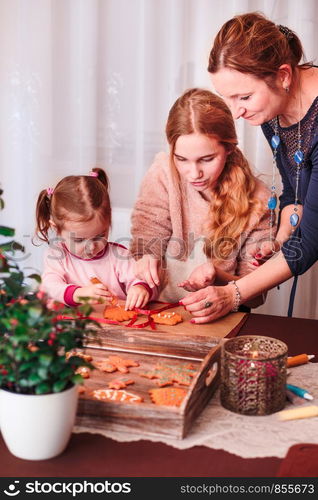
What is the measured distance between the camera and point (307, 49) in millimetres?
2725

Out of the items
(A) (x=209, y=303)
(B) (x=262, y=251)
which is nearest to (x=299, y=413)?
(A) (x=209, y=303)

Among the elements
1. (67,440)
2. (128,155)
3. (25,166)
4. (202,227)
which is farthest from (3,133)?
(67,440)

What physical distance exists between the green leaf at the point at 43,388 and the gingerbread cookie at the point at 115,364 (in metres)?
0.34

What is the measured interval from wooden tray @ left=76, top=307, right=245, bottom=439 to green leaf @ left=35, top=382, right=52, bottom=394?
0.42 feet

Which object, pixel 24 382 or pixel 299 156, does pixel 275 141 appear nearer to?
pixel 299 156

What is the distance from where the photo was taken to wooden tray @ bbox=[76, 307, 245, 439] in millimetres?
1091

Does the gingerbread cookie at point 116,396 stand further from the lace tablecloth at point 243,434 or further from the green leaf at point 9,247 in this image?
the green leaf at point 9,247

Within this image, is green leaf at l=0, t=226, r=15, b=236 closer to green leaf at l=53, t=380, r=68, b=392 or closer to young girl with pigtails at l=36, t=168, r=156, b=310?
green leaf at l=53, t=380, r=68, b=392

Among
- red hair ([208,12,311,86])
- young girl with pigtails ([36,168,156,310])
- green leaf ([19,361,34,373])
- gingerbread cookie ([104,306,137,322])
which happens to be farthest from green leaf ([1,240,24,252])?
red hair ([208,12,311,86])

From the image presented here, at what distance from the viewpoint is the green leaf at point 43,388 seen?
3.19ft

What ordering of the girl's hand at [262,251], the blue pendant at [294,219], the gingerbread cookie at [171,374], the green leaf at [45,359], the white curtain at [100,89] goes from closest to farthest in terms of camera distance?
1. the green leaf at [45,359]
2. the gingerbread cookie at [171,374]
3. the blue pendant at [294,219]
4. the girl's hand at [262,251]
5. the white curtain at [100,89]

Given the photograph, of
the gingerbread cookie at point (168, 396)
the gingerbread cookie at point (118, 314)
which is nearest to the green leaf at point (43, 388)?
the gingerbread cookie at point (168, 396)

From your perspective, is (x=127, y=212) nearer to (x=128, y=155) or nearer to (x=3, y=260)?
(x=128, y=155)

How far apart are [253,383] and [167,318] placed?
583 mm
